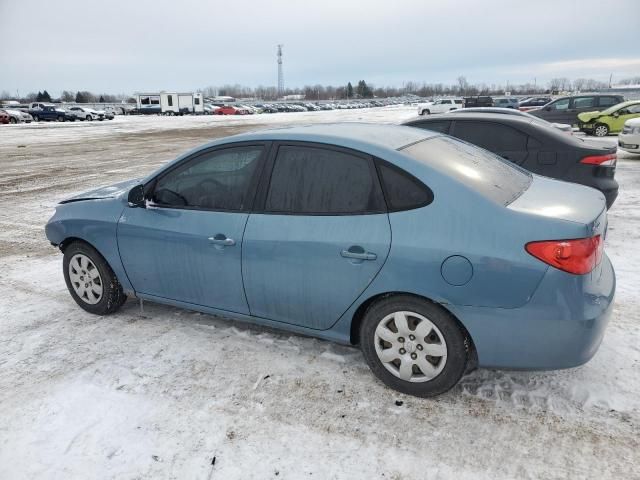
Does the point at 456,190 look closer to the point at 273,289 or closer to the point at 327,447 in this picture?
the point at 273,289

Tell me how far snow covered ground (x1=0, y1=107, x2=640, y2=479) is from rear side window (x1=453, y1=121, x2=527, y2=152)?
2.74 metres

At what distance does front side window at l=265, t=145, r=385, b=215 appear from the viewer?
125 inches

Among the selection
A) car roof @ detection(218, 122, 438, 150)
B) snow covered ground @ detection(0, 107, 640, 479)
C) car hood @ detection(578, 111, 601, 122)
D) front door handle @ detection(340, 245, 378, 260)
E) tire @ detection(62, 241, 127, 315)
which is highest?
car roof @ detection(218, 122, 438, 150)

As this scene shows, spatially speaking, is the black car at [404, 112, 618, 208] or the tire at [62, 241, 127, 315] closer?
the tire at [62, 241, 127, 315]

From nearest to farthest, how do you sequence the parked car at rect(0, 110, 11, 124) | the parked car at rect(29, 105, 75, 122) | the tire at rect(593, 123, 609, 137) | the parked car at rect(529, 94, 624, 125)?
1. the tire at rect(593, 123, 609, 137)
2. the parked car at rect(529, 94, 624, 125)
3. the parked car at rect(0, 110, 11, 124)
4. the parked car at rect(29, 105, 75, 122)

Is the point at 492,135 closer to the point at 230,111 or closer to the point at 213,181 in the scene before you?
the point at 213,181

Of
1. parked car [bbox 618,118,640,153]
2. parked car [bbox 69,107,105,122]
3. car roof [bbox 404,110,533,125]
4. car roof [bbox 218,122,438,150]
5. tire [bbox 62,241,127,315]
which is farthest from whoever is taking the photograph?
parked car [bbox 69,107,105,122]

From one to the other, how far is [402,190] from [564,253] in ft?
3.16

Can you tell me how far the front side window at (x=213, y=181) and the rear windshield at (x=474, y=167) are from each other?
1.15 meters

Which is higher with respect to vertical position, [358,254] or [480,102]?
[480,102]

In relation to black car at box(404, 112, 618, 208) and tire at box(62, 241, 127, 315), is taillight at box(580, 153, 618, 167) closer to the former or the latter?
black car at box(404, 112, 618, 208)

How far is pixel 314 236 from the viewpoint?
10.6 ft

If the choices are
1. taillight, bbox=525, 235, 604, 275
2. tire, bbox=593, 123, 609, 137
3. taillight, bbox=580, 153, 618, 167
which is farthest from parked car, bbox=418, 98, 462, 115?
taillight, bbox=525, 235, 604, 275

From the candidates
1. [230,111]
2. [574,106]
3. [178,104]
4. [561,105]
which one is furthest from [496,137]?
[178,104]
